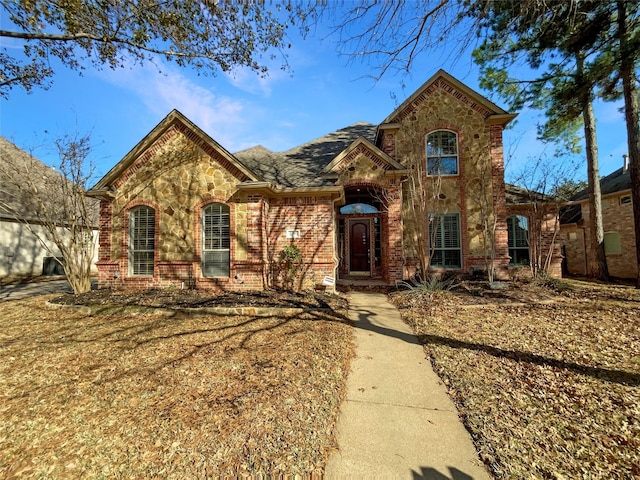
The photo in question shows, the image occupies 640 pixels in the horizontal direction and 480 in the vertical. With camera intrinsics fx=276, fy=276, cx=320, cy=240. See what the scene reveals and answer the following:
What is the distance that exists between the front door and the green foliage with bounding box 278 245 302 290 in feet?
12.9

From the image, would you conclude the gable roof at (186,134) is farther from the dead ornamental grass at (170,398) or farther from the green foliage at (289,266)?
the dead ornamental grass at (170,398)

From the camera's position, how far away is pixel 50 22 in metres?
5.34

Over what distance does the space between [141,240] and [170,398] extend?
298 inches

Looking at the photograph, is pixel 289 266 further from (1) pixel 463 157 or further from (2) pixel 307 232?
(1) pixel 463 157

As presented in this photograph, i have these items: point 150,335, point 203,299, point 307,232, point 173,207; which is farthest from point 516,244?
point 173,207

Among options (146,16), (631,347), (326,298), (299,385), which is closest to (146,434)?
(299,385)

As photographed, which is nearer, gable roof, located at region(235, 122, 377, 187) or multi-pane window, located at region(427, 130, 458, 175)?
gable roof, located at region(235, 122, 377, 187)

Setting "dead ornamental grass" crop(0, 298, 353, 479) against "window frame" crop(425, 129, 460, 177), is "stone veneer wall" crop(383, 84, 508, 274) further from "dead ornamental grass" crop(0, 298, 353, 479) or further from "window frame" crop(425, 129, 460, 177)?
"dead ornamental grass" crop(0, 298, 353, 479)

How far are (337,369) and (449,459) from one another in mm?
1785

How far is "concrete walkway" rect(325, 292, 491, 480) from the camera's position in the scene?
89.7 inches

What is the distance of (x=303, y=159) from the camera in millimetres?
11797

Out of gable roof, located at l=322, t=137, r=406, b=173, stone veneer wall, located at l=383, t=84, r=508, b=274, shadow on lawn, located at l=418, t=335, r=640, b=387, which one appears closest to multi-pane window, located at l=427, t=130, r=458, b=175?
stone veneer wall, located at l=383, t=84, r=508, b=274

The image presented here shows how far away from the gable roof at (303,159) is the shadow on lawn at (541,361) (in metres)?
5.80

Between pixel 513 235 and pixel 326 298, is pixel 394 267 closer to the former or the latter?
pixel 326 298
